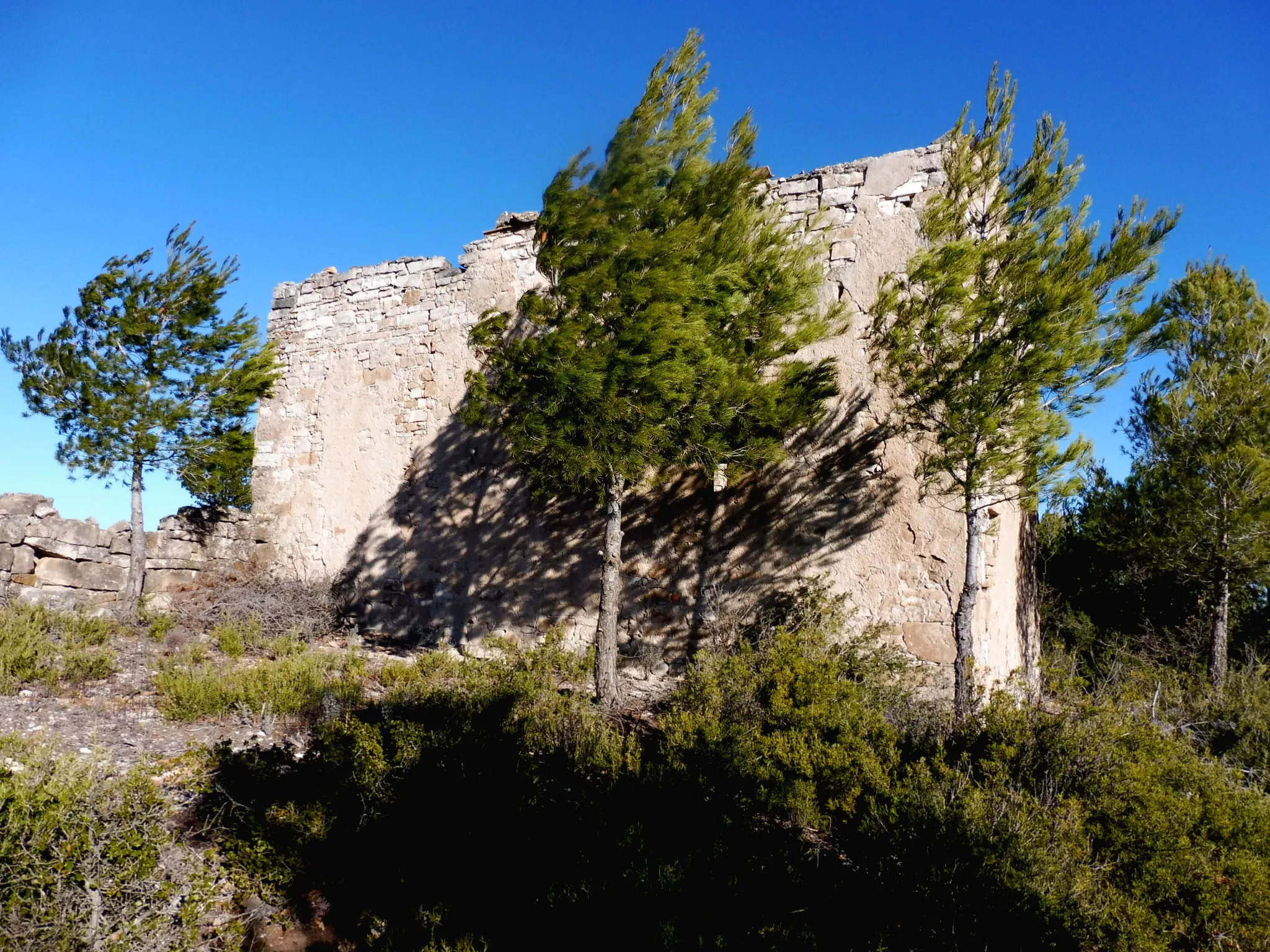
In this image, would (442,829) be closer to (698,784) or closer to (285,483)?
(698,784)

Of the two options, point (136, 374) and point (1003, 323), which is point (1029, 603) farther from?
point (136, 374)

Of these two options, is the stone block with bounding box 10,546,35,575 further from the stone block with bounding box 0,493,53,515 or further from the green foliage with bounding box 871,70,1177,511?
the green foliage with bounding box 871,70,1177,511

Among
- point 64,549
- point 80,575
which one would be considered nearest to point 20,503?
point 64,549

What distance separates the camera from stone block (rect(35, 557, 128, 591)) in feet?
28.4

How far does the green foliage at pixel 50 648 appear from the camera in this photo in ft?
19.5

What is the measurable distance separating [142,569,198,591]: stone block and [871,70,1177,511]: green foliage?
863 cm

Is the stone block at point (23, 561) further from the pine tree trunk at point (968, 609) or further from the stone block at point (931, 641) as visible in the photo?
the pine tree trunk at point (968, 609)

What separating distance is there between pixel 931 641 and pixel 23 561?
948 centimetres

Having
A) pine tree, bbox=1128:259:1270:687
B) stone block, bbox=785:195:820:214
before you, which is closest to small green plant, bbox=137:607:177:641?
stone block, bbox=785:195:820:214

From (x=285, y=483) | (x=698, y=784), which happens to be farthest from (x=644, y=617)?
(x=285, y=483)

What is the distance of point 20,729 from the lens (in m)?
4.83

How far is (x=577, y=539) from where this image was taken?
853 centimetres

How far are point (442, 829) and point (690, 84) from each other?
5.83 meters

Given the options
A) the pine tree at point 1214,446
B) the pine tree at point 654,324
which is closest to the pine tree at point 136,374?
the pine tree at point 654,324
